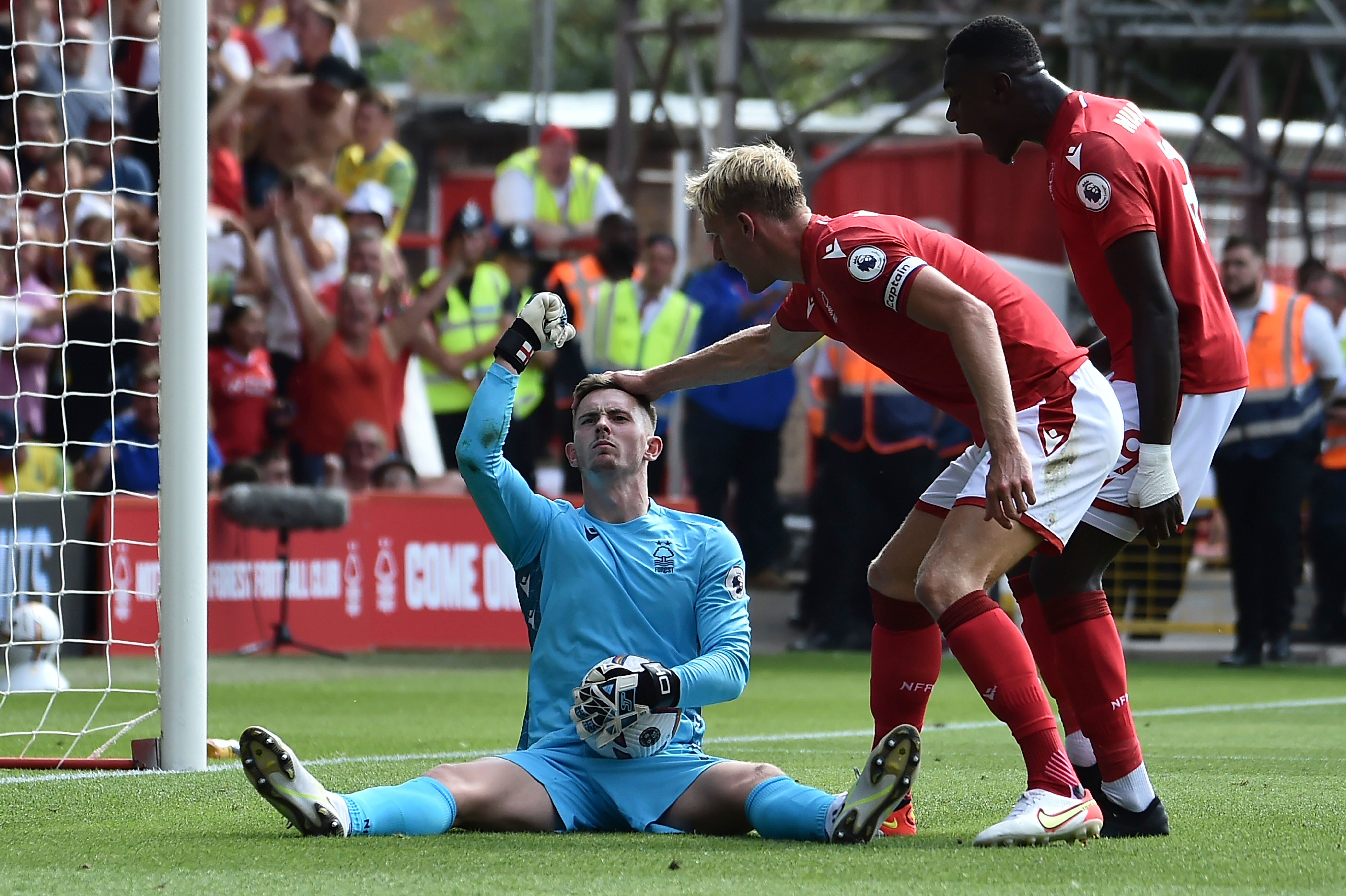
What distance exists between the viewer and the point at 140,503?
1081 centimetres

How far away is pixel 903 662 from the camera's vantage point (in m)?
5.21

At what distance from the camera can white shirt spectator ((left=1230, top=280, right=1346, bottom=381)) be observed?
11.4 meters

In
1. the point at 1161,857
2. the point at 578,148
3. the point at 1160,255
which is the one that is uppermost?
the point at 578,148

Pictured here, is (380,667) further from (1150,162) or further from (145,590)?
(1150,162)

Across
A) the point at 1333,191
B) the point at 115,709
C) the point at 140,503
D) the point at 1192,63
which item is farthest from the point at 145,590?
the point at 1192,63

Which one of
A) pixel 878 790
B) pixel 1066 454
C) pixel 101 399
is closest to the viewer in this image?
pixel 878 790

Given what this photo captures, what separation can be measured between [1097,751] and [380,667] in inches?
263

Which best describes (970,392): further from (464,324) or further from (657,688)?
(464,324)

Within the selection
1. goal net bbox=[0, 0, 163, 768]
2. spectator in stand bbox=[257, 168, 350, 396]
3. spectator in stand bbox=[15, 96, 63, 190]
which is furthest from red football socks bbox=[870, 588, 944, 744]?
spectator in stand bbox=[15, 96, 63, 190]

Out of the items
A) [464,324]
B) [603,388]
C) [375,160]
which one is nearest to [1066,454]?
[603,388]

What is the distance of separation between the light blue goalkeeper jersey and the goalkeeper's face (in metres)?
0.16

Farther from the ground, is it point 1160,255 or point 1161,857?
point 1160,255

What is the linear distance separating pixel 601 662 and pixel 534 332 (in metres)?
0.87

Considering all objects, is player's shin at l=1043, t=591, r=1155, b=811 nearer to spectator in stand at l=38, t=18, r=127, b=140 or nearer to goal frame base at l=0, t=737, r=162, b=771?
goal frame base at l=0, t=737, r=162, b=771
